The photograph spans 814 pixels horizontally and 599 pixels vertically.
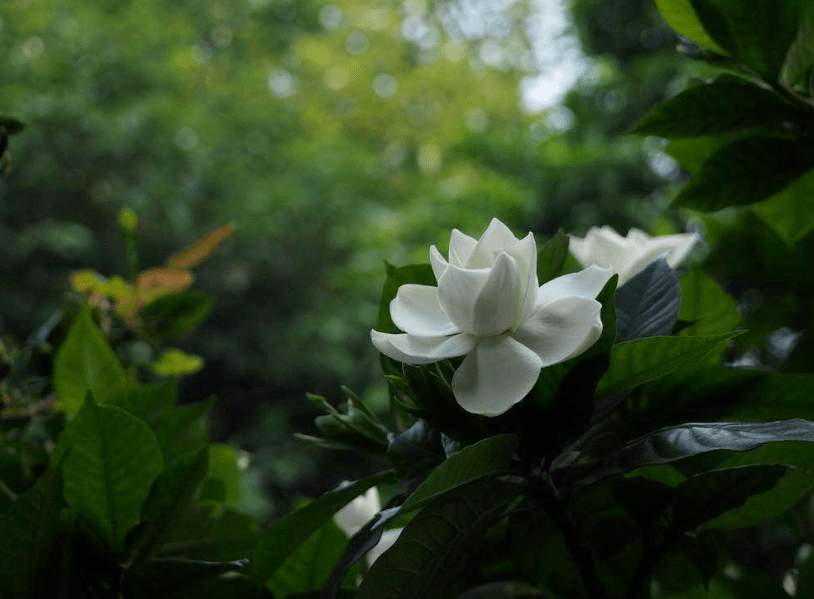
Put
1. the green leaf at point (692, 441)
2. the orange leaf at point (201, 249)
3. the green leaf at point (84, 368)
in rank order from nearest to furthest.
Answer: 1. the green leaf at point (692, 441)
2. the green leaf at point (84, 368)
3. the orange leaf at point (201, 249)

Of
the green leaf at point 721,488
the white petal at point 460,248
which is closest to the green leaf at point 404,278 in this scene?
the white petal at point 460,248

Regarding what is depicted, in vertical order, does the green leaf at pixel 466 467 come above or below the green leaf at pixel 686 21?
below

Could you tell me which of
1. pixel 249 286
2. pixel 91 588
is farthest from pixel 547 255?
pixel 249 286

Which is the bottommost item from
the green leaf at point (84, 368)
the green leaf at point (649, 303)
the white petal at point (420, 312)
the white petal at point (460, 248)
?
the green leaf at point (84, 368)

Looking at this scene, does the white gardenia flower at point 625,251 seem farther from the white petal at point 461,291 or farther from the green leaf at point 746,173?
the white petal at point 461,291

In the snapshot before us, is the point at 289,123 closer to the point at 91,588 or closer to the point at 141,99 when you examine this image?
the point at 141,99

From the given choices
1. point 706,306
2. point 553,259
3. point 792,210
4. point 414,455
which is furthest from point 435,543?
point 792,210

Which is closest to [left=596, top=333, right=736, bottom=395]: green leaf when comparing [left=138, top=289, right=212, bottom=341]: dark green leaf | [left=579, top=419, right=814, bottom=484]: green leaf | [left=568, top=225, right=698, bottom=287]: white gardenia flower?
[left=579, top=419, right=814, bottom=484]: green leaf
